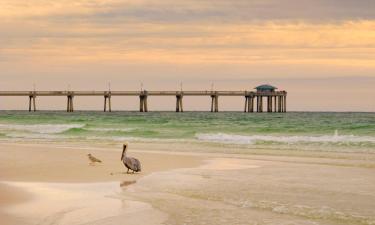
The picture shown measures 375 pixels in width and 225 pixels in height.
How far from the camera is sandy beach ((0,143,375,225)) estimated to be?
322 inches

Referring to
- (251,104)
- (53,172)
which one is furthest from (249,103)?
(53,172)

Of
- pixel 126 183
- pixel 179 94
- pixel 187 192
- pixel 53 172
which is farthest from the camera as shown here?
pixel 179 94

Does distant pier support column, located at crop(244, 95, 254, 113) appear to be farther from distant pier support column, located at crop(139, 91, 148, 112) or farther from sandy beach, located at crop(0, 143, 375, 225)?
sandy beach, located at crop(0, 143, 375, 225)

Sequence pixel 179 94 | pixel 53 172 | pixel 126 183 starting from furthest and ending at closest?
pixel 179 94 → pixel 53 172 → pixel 126 183

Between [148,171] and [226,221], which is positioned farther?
[148,171]

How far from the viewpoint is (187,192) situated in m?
10.4

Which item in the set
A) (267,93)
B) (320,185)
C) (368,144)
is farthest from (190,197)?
(267,93)

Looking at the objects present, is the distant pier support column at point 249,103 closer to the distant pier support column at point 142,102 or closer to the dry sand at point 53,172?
the distant pier support column at point 142,102

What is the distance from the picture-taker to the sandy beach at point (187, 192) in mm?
8180

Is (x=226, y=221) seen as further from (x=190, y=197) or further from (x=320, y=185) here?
(x=320, y=185)

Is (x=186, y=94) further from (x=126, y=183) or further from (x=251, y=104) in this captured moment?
(x=126, y=183)

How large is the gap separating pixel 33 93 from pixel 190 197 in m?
105

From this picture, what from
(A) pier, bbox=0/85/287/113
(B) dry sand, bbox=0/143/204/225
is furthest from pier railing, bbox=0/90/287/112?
(B) dry sand, bbox=0/143/204/225

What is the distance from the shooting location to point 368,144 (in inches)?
997
